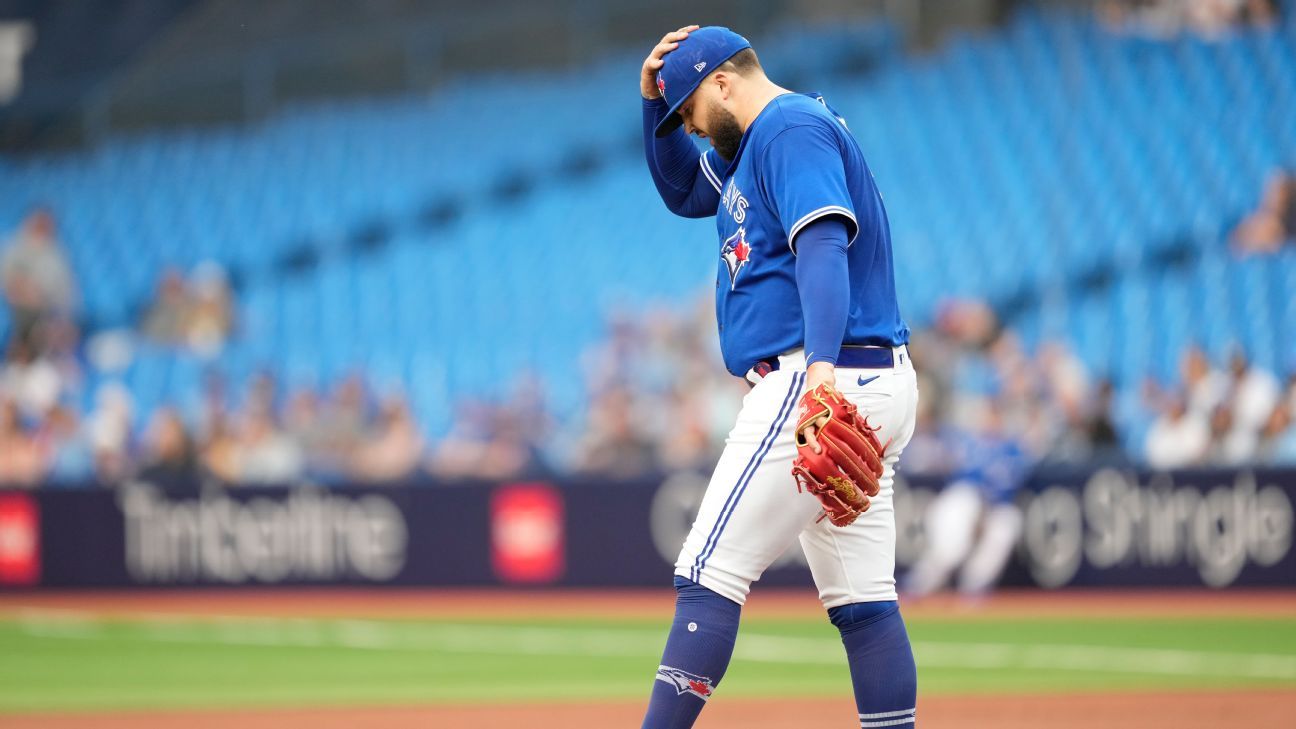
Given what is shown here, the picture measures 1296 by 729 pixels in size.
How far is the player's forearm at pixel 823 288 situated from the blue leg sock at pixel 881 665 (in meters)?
0.71

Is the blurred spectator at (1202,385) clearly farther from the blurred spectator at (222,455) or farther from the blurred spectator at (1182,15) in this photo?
the blurred spectator at (222,455)

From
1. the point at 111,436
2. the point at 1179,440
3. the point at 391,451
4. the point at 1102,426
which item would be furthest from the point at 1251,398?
the point at 111,436

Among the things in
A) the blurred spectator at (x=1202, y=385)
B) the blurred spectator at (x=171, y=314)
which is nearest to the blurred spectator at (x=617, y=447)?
the blurred spectator at (x=1202, y=385)

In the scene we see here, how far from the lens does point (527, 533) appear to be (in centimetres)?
1343

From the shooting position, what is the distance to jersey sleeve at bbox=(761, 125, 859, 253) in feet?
12.9

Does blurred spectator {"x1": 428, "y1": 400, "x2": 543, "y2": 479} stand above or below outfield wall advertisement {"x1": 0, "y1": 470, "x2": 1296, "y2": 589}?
above

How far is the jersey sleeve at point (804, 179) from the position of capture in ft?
12.9

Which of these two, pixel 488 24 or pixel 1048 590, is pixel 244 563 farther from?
pixel 488 24

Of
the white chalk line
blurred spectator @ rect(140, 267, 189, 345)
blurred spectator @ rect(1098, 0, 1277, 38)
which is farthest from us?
blurred spectator @ rect(140, 267, 189, 345)

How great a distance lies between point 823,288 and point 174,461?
36.3 ft

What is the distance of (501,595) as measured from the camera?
13.3 metres

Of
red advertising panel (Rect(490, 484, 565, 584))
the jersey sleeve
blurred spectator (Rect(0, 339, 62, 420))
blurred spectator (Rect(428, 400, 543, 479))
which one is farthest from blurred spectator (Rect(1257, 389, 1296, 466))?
blurred spectator (Rect(0, 339, 62, 420))

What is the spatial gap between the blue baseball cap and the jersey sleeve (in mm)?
292

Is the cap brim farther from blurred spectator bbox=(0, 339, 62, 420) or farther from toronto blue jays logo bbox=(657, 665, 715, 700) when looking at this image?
blurred spectator bbox=(0, 339, 62, 420)
